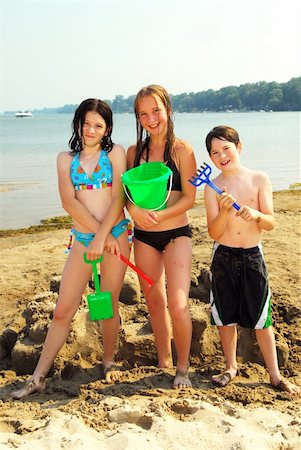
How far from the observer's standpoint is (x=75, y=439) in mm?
2809

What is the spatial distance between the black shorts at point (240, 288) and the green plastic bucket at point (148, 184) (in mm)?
511

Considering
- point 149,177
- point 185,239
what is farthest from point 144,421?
point 149,177

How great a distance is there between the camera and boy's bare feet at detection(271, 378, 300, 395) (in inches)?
137

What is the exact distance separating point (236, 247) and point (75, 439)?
4.90ft

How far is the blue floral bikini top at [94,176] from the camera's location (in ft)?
11.6

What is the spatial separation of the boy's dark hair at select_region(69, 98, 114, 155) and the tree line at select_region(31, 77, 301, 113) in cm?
7451

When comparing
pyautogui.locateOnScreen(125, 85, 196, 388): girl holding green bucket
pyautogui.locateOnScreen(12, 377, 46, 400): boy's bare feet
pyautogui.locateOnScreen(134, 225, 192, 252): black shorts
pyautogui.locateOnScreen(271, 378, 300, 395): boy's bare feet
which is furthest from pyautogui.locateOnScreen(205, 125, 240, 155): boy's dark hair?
pyautogui.locateOnScreen(12, 377, 46, 400): boy's bare feet

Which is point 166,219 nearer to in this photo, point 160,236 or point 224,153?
point 160,236

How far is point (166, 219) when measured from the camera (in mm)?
3531

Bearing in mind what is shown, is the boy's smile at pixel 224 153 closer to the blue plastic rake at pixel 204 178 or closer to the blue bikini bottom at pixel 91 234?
the blue plastic rake at pixel 204 178

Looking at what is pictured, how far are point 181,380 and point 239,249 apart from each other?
0.90 metres

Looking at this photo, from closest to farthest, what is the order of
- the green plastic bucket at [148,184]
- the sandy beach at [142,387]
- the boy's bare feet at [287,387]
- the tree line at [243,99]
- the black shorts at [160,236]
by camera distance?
the sandy beach at [142,387]
the green plastic bucket at [148,184]
the boy's bare feet at [287,387]
the black shorts at [160,236]
the tree line at [243,99]

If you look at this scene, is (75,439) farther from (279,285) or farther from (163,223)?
(279,285)

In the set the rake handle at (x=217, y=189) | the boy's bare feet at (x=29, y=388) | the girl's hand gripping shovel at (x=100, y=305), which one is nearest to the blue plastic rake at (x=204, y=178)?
the rake handle at (x=217, y=189)
